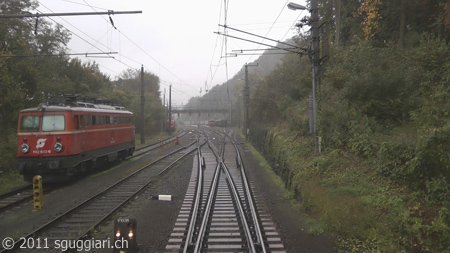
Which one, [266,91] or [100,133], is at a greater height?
[266,91]

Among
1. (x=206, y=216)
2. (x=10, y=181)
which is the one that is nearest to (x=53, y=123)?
(x=10, y=181)

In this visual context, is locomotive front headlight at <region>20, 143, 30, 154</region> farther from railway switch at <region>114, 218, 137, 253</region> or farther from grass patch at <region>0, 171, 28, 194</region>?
railway switch at <region>114, 218, 137, 253</region>

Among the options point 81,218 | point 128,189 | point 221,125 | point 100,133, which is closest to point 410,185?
point 81,218

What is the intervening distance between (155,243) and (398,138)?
6901 mm

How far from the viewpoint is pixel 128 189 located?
1264cm

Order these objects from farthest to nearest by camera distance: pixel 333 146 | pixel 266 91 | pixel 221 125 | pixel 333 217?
pixel 221 125, pixel 266 91, pixel 333 146, pixel 333 217

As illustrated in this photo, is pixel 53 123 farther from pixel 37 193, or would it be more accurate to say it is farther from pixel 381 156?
pixel 381 156

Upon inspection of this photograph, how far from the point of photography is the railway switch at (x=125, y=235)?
21.4 feet

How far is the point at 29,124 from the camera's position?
12.9 meters

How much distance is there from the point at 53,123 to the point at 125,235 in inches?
329

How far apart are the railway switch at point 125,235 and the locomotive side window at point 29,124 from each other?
27.7 feet

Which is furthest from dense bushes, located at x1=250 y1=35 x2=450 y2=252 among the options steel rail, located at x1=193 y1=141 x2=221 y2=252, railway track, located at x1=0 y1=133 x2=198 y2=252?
railway track, located at x1=0 y1=133 x2=198 y2=252

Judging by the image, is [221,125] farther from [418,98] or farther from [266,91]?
[418,98]

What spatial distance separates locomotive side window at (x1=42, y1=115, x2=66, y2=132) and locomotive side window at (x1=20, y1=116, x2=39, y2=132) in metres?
0.29
